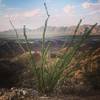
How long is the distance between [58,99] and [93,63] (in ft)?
3.13

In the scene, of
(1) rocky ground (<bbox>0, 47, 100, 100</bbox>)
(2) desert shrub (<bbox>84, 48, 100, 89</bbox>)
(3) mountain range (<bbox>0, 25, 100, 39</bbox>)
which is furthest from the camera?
(3) mountain range (<bbox>0, 25, 100, 39</bbox>)

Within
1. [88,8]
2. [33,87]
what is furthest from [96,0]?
[33,87]

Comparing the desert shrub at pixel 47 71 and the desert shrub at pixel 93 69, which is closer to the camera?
the desert shrub at pixel 47 71

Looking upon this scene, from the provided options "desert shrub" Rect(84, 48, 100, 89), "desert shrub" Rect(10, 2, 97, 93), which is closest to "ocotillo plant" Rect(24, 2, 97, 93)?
"desert shrub" Rect(10, 2, 97, 93)

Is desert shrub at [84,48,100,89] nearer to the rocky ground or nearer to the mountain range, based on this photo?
the rocky ground

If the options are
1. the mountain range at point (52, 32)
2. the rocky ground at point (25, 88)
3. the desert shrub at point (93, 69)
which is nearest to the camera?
the rocky ground at point (25, 88)

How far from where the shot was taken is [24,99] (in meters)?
2.37

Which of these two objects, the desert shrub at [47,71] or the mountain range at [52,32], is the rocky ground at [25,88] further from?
the mountain range at [52,32]

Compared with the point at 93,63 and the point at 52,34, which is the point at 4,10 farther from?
the point at 93,63

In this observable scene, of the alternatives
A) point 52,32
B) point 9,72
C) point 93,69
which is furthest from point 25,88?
point 93,69

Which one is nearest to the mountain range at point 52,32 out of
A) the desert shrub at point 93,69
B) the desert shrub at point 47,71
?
the desert shrub at point 93,69

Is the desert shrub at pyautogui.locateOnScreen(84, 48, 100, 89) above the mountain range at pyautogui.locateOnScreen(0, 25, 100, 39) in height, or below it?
below

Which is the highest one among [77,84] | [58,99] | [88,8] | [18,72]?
[88,8]

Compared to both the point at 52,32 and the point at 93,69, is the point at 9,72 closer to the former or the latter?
the point at 52,32
